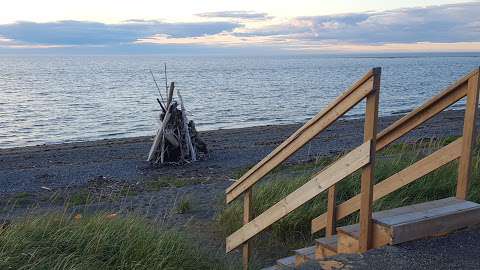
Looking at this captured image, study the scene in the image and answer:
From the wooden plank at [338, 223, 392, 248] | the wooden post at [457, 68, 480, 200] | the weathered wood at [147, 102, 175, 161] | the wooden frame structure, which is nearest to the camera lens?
the wooden frame structure

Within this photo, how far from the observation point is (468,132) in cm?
437

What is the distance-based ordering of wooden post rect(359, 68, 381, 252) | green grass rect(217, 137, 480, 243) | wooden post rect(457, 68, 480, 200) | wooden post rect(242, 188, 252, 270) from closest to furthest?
wooden post rect(359, 68, 381, 252) → wooden post rect(457, 68, 480, 200) → wooden post rect(242, 188, 252, 270) → green grass rect(217, 137, 480, 243)

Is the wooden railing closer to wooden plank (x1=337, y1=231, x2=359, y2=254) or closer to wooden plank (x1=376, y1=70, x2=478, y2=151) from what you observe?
wooden plank (x1=337, y1=231, x2=359, y2=254)

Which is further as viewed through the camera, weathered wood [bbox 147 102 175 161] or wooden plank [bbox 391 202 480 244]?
weathered wood [bbox 147 102 175 161]

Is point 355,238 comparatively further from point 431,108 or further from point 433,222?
point 431,108

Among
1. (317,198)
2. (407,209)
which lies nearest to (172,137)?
(317,198)

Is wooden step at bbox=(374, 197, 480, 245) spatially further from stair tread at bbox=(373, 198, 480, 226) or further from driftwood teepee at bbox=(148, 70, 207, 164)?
driftwood teepee at bbox=(148, 70, 207, 164)

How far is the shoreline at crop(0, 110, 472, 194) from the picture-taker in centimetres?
1378

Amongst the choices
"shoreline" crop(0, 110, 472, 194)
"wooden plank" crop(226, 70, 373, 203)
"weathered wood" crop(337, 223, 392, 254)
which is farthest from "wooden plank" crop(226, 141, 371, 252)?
"shoreline" crop(0, 110, 472, 194)

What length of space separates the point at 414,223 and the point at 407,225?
77 millimetres

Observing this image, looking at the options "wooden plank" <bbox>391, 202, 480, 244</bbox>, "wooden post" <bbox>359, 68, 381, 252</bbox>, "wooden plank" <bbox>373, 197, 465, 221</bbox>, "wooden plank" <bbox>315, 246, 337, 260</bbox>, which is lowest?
"wooden plank" <bbox>315, 246, 337, 260</bbox>

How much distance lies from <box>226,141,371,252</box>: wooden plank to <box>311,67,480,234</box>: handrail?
1.71ft

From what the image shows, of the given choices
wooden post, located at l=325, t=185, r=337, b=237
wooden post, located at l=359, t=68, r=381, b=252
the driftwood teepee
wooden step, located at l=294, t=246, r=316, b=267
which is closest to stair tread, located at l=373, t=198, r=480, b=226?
wooden post, located at l=359, t=68, r=381, b=252

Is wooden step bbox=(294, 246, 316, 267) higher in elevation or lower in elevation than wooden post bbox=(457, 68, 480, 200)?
lower
